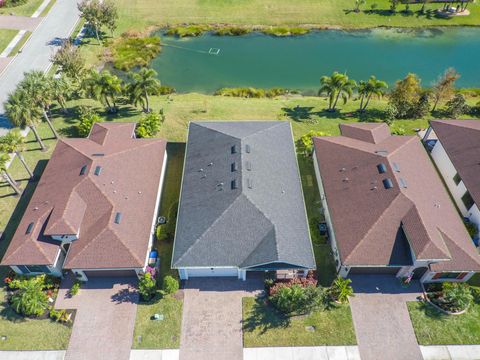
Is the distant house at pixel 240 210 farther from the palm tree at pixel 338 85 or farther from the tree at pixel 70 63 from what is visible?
the tree at pixel 70 63

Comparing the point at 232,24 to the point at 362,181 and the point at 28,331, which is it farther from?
the point at 28,331

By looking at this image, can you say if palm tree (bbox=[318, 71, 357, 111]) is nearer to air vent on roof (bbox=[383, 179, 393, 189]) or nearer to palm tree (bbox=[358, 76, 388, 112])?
palm tree (bbox=[358, 76, 388, 112])

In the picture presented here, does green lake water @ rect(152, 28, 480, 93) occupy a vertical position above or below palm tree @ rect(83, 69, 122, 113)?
below

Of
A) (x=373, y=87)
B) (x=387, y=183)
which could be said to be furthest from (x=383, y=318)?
(x=373, y=87)

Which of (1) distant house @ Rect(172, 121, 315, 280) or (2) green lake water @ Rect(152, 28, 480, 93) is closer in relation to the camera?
(1) distant house @ Rect(172, 121, 315, 280)

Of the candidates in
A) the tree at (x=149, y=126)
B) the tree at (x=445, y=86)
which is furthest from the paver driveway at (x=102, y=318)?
the tree at (x=445, y=86)

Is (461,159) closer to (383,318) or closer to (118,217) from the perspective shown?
(383,318)

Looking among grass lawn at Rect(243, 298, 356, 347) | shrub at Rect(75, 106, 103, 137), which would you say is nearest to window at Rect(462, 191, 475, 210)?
grass lawn at Rect(243, 298, 356, 347)
